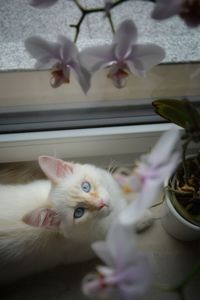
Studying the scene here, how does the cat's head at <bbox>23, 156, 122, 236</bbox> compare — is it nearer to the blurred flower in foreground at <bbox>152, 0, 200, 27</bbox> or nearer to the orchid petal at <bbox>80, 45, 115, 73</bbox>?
the orchid petal at <bbox>80, 45, 115, 73</bbox>

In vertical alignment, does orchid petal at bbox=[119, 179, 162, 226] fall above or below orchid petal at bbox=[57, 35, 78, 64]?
below

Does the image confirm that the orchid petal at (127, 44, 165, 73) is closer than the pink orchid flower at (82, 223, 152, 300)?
No

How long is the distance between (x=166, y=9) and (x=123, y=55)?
0.38 ft

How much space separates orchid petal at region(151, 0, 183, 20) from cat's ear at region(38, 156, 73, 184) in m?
0.40

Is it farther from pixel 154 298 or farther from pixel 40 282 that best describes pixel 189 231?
pixel 40 282

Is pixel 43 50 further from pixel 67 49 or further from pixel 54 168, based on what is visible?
pixel 54 168

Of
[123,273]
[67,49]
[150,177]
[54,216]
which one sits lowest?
[54,216]

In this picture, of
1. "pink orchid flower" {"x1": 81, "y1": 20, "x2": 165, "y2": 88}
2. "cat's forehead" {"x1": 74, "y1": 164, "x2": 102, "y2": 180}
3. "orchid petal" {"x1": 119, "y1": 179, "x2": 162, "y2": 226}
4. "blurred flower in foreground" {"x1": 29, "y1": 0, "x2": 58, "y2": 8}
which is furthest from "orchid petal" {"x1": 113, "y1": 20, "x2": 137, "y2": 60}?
"cat's forehead" {"x1": 74, "y1": 164, "x2": 102, "y2": 180}

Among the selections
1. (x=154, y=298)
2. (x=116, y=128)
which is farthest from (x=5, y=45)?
(x=154, y=298)

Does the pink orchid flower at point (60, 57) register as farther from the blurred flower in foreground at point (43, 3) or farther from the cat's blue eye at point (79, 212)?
the cat's blue eye at point (79, 212)

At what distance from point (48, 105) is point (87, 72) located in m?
0.42

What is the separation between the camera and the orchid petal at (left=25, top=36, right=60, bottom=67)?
0.58m

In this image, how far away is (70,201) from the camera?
81 centimetres

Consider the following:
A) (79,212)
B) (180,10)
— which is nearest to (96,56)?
(180,10)
